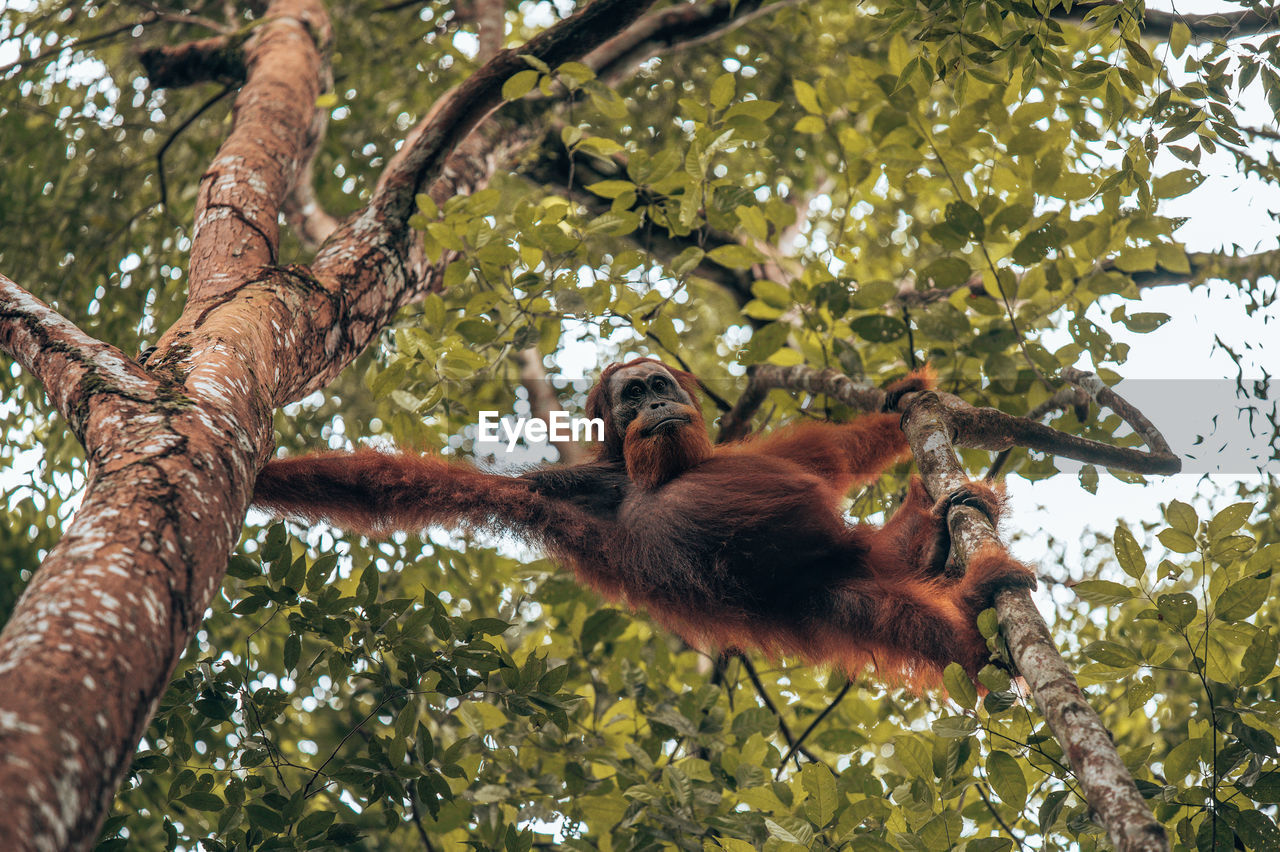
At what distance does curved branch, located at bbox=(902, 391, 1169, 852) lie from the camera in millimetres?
1774

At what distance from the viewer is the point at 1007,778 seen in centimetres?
278

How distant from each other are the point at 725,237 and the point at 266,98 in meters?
2.80

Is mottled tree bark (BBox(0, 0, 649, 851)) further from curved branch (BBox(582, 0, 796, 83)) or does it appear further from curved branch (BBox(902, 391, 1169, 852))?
curved branch (BBox(902, 391, 1169, 852))

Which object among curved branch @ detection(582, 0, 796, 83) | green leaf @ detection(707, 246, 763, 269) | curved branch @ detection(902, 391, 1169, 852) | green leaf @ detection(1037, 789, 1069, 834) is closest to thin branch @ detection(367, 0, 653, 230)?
green leaf @ detection(707, 246, 763, 269)

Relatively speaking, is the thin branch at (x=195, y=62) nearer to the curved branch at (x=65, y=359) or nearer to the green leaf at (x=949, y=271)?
the curved branch at (x=65, y=359)

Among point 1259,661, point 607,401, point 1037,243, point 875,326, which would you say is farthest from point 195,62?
point 1259,661

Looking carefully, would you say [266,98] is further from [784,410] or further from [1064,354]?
[1064,354]

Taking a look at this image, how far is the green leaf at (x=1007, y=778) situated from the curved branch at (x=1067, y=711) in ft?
1.66

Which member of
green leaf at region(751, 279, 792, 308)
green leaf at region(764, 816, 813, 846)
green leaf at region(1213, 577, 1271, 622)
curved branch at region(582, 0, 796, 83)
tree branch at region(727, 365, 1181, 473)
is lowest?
green leaf at region(764, 816, 813, 846)

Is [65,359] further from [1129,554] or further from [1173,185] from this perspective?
[1173,185]

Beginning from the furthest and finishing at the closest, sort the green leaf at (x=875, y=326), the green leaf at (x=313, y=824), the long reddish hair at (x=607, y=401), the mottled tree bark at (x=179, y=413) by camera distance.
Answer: the long reddish hair at (x=607, y=401) < the green leaf at (x=875, y=326) < the green leaf at (x=313, y=824) < the mottled tree bark at (x=179, y=413)

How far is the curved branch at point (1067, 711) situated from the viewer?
5.82ft

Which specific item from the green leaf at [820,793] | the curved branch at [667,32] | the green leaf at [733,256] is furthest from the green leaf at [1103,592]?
the curved branch at [667,32]

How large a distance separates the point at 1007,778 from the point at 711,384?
4.61 meters
